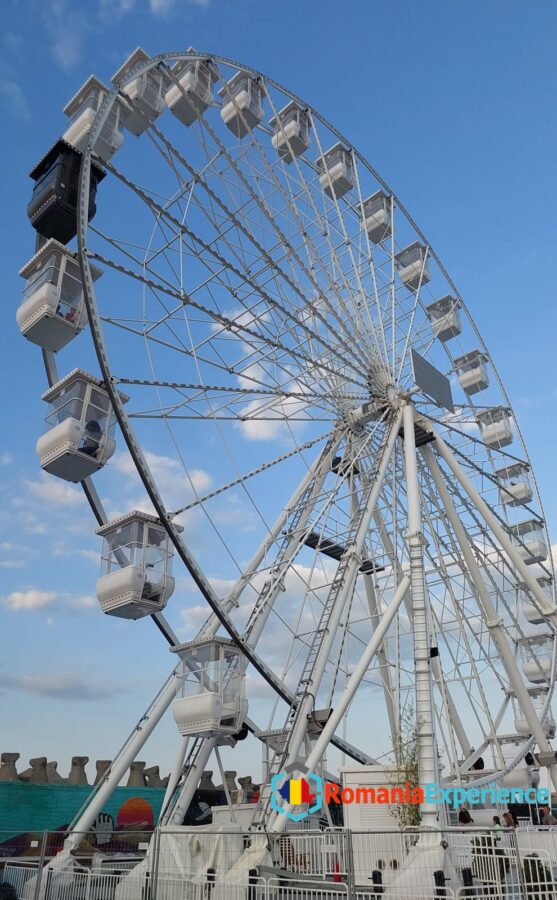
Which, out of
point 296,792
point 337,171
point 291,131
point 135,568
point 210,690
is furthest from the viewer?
point 337,171

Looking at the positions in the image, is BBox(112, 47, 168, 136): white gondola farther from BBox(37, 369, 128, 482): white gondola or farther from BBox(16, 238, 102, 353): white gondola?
BBox(37, 369, 128, 482): white gondola

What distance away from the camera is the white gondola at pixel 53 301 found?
547 inches

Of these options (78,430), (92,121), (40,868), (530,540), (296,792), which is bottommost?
(40,868)

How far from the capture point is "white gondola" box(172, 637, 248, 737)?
43.2 feet

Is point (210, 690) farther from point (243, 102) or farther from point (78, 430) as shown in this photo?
point (243, 102)

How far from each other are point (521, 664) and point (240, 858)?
611 inches

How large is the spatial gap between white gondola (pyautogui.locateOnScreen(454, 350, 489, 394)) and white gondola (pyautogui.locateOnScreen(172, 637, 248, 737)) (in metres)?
15.5

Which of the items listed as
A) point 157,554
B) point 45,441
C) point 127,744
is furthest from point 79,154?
point 127,744

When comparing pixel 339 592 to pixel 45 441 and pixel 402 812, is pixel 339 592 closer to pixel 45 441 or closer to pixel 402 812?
pixel 402 812

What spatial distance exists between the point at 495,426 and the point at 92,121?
53.0 ft

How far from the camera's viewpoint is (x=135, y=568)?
1312cm

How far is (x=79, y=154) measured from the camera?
1471 centimetres

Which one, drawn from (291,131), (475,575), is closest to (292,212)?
(291,131)

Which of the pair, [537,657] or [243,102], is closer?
[243,102]
